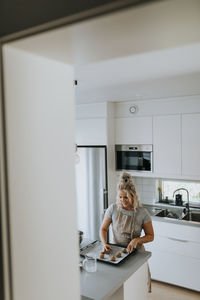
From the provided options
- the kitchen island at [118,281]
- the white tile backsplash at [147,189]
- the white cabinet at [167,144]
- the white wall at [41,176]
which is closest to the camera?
the white wall at [41,176]

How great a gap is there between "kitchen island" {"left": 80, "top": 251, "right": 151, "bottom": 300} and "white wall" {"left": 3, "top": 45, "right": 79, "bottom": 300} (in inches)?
51.0

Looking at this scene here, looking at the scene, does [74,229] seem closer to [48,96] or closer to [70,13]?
[48,96]

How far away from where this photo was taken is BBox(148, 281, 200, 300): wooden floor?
3.66m

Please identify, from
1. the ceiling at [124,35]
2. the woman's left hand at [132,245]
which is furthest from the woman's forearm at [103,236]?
A: the ceiling at [124,35]

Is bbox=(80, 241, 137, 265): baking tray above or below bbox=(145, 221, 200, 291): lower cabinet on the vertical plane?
above

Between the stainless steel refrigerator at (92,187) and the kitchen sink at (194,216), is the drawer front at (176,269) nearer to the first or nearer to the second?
the kitchen sink at (194,216)

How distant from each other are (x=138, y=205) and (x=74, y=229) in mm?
2158

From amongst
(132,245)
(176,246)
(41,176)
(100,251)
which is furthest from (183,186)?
(41,176)

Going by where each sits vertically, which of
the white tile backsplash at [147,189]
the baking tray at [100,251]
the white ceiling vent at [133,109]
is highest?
the white ceiling vent at [133,109]

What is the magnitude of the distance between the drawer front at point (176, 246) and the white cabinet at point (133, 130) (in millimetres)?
1313

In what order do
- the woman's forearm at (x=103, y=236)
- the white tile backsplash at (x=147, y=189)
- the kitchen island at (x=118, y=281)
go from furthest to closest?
the white tile backsplash at (x=147, y=189)
the woman's forearm at (x=103, y=236)
the kitchen island at (x=118, y=281)

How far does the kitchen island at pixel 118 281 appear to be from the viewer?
6.73 ft

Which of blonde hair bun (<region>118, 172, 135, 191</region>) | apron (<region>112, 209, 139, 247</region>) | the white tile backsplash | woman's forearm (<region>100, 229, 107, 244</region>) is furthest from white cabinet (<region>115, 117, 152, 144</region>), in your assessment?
woman's forearm (<region>100, 229, 107, 244</region>)

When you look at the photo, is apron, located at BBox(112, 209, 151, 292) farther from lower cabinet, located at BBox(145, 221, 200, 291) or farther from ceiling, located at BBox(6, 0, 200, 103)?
ceiling, located at BBox(6, 0, 200, 103)
